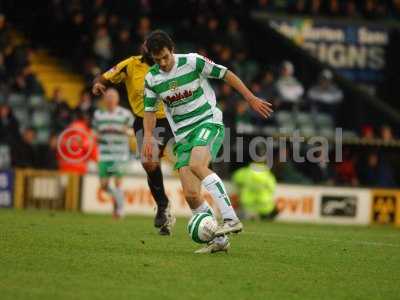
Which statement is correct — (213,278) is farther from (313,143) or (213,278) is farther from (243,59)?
(243,59)

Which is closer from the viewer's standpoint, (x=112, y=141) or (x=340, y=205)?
(x=112, y=141)

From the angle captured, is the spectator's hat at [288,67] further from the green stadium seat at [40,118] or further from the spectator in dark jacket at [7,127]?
the spectator in dark jacket at [7,127]

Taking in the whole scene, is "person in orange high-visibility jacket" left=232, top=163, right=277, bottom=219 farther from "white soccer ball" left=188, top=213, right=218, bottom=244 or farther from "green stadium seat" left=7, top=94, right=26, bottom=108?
"white soccer ball" left=188, top=213, right=218, bottom=244

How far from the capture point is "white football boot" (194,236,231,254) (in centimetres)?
1077

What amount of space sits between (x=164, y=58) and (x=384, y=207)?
13.7 meters

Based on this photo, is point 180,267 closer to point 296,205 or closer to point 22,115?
point 296,205

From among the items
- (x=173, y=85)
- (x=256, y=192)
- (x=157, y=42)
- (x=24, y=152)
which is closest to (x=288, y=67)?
(x=256, y=192)

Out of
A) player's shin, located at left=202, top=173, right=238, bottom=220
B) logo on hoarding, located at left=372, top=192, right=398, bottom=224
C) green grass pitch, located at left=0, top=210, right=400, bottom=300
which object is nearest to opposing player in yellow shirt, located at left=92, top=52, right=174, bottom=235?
green grass pitch, located at left=0, top=210, right=400, bottom=300

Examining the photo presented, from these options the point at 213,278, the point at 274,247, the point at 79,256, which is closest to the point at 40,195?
the point at 274,247

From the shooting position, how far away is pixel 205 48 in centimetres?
2528

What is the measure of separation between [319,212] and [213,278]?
47.1 ft

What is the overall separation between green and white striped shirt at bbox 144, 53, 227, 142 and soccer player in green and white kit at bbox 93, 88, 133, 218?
760 cm

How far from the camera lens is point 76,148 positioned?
22.0 m

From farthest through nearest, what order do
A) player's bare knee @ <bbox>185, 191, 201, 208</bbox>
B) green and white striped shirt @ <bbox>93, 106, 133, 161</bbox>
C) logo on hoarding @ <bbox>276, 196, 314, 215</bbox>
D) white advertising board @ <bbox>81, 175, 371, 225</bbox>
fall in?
logo on hoarding @ <bbox>276, 196, 314, 215</bbox> → white advertising board @ <bbox>81, 175, 371, 225</bbox> → green and white striped shirt @ <bbox>93, 106, 133, 161</bbox> → player's bare knee @ <bbox>185, 191, 201, 208</bbox>
